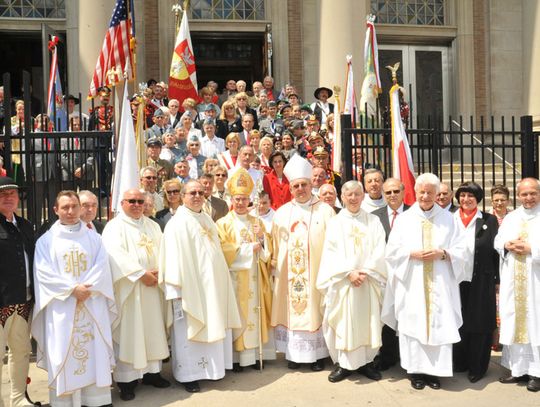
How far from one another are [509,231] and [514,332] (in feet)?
3.15

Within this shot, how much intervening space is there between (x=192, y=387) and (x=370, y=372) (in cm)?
175

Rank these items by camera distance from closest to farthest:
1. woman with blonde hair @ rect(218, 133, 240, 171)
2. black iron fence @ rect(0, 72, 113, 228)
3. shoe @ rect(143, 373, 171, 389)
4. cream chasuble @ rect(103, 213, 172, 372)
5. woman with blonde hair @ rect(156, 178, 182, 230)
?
1. cream chasuble @ rect(103, 213, 172, 372)
2. shoe @ rect(143, 373, 171, 389)
3. black iron fence @ rect(0, 72, 113, 228)
4. woman with blonde hair @ rect(156, 178, 182, 230)
5. woman with blonde hair @ rect(218, 133, 240, 171)

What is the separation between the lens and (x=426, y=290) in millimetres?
6297

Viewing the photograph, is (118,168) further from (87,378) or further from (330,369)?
(330,369)

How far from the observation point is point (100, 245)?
5852 mm

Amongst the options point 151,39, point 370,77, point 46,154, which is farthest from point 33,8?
point 46,154

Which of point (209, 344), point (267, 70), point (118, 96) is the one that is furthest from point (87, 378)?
point (267, 70)

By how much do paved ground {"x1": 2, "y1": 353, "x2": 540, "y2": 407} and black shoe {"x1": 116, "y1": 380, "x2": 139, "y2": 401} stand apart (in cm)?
6

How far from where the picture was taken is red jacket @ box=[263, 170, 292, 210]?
874cm

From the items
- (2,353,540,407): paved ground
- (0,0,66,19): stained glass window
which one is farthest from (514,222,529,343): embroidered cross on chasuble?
(0,0,66,19): stained glass window

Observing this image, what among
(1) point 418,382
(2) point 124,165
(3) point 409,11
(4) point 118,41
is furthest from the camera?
(3) point 409,11

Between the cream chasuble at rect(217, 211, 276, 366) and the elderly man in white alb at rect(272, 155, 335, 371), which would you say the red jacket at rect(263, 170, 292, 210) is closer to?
the elderly man in white alb at rect(272, 155, 335, 371)

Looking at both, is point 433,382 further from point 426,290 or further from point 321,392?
point 321,392

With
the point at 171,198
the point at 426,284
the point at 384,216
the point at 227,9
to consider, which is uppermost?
the point at 227,9
